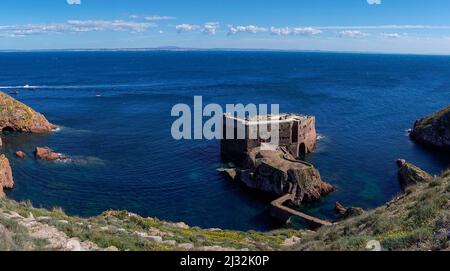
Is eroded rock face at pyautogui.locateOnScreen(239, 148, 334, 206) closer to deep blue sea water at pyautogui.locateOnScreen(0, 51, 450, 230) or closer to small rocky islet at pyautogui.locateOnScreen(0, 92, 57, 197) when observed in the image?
deep blue sea water at pyautogui.locateOnScreen(0, 51, 450, 230)

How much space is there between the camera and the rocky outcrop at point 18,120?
77738 millimetres

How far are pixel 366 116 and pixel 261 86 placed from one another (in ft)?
194

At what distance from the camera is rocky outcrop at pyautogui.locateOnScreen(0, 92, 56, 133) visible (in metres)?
77.7

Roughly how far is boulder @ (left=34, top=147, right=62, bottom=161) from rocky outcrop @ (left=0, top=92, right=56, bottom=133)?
17.8 m

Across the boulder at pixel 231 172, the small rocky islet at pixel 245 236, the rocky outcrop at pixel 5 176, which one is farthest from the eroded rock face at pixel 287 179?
the rocky outcrop at pixel 5 176

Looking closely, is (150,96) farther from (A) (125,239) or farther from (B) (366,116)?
(A) (125,239)

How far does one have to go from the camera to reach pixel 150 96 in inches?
4926

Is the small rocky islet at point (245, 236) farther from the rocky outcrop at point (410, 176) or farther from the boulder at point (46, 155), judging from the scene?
the boulder at point (46, 155)

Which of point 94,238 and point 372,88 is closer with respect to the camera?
point 94,238

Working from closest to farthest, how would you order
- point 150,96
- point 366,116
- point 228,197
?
point 228,197 → point 366,116 → point 150,96

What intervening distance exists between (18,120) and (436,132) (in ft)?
252
